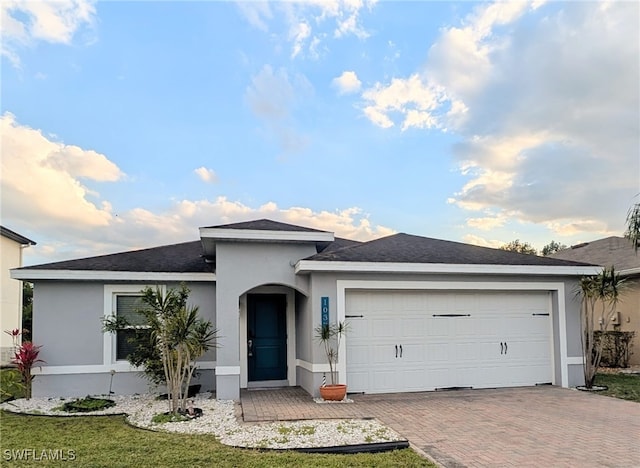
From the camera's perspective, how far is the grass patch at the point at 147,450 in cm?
584

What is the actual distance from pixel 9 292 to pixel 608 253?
78.3 feet

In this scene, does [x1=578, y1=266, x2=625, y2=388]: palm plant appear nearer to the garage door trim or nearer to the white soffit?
the garage door trim

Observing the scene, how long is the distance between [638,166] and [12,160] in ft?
61.3

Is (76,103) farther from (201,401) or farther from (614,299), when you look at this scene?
(614,299)

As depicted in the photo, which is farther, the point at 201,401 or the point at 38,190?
the point at 38,190

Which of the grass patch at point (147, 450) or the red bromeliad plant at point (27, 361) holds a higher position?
the red bromeliad plant at point (27, 361)

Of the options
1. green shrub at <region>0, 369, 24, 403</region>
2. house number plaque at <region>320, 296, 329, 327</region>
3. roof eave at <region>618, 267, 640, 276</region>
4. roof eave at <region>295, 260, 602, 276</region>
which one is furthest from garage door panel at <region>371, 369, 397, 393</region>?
roof eave at <region>618, 267, 640, 276</region>

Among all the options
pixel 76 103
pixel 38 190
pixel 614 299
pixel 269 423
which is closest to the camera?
pixel 269 423

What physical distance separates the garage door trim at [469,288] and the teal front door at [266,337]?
251cm

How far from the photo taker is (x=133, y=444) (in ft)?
22.1

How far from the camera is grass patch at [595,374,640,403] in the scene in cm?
1048

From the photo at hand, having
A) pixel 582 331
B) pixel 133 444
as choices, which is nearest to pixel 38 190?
pixel 133 444

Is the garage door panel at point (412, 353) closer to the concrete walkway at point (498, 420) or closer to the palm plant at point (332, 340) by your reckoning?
the concrete walkway at point (498, 420)

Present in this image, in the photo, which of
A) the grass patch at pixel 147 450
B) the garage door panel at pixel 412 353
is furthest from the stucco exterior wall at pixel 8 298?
the garage door panel at pixel 412 353
